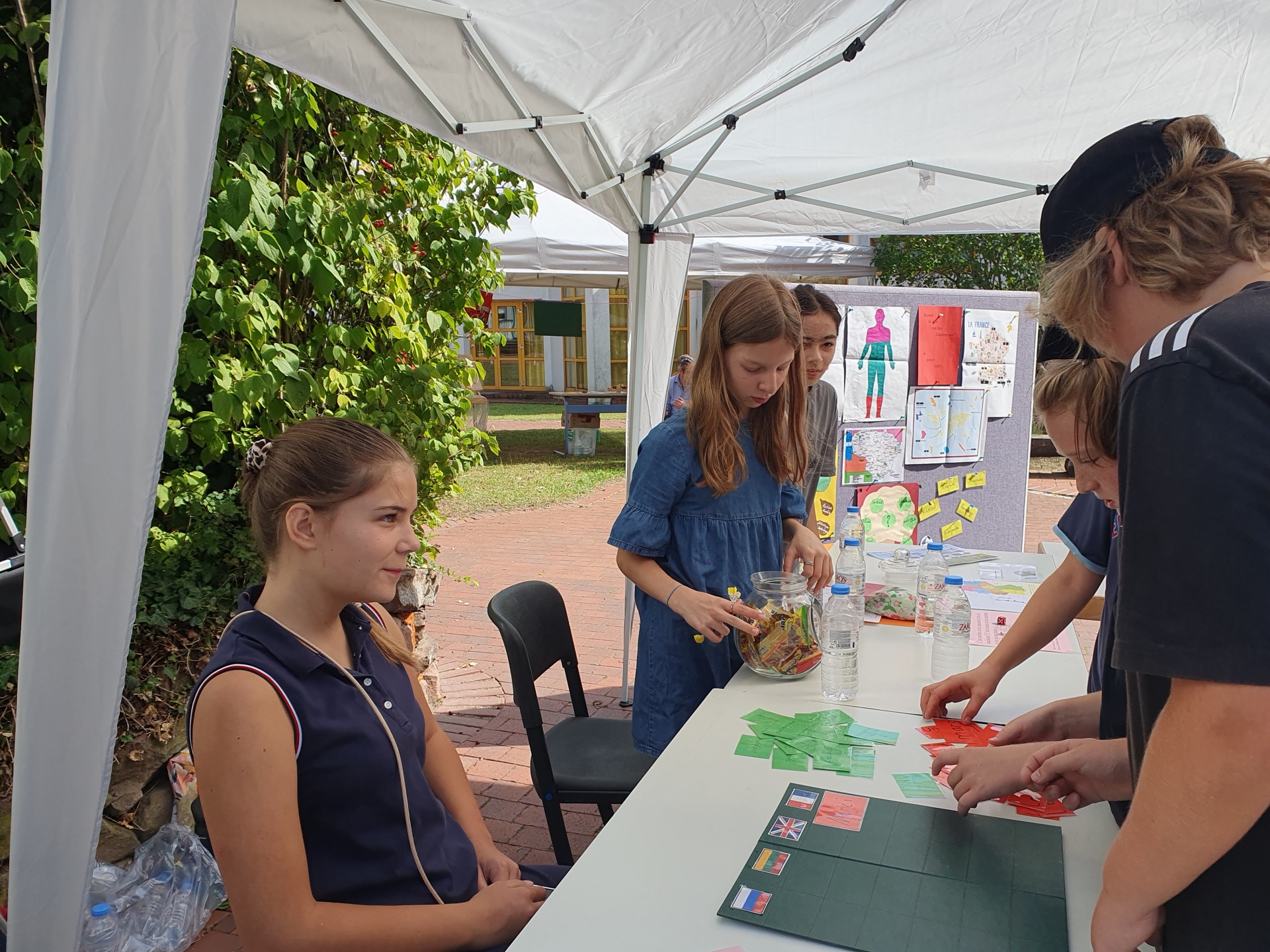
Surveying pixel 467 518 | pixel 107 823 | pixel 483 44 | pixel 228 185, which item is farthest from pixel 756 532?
pixel 467 518

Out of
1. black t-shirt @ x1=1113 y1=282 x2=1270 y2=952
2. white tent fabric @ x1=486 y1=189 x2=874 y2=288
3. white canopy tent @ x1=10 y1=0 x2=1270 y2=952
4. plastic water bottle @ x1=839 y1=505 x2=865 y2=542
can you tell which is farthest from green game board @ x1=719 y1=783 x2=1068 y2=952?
white tent fabric @ x1=486 y1=189 x2=874 y2=288

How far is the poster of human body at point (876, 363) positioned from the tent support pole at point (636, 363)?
130 centimetres

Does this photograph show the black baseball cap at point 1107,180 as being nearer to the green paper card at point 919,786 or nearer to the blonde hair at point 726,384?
the green paper card at point 919,786

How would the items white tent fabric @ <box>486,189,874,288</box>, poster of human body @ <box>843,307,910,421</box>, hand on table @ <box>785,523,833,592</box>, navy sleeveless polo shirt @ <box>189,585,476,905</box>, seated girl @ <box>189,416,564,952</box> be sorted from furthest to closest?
1. white tent fabric @ <box>486,189,874,288</box>
2. poster of human body @ <box>843,307,910,421</box>
3. hand on table @ <box>785,523,833,592</box>
4. navy sleeveless polo shirt @ <box>189,585,476,905</box>
5. seated girl @ <box>189,416,564,952</box>

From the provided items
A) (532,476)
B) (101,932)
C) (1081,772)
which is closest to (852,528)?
(1081,772)

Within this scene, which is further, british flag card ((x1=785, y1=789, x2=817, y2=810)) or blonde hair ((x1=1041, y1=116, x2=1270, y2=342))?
british flag card ((x1=785, y1=789, x2=817, y2=810))

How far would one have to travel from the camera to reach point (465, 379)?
4.43 meters

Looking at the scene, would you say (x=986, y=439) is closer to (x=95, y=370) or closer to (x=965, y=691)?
(x=965, y=691)

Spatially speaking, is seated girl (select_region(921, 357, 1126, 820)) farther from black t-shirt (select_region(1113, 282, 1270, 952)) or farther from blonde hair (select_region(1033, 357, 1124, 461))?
black t-shirt (select_region(1113, 282, 1270, 952))

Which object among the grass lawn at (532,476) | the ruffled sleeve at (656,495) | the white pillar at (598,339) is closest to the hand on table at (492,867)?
the ruffled sleeve at (656,495)

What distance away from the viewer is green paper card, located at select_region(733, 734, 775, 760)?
185cm

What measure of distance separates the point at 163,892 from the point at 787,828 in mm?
2298

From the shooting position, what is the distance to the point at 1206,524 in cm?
78

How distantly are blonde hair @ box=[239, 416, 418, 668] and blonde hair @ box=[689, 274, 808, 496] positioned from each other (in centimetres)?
92
